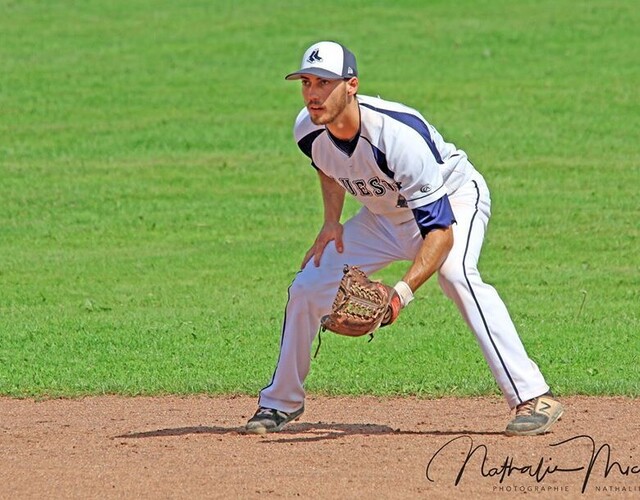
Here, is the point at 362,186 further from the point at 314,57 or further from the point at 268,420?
the point at 268,420

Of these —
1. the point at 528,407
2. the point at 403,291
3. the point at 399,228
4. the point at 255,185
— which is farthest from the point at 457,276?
the point at 255,185

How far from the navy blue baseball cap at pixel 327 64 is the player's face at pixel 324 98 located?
0.11 feet

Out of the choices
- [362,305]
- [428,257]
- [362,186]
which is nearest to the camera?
[362,305]

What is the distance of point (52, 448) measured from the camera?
268 inches

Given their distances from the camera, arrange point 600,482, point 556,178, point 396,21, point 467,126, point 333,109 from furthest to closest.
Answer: point 396,21 → point 467,126 → point 556,178 → point 333,109 → point 600,482

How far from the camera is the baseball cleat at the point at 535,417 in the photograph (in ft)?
21.9

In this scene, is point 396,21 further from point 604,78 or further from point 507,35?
point 604,78

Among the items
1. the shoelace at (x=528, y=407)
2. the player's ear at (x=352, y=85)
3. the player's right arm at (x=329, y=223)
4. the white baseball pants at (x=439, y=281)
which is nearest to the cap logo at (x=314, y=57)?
the player's ear at (x=352, y=85)

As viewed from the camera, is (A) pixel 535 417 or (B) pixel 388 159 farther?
(A) pixel 535 417

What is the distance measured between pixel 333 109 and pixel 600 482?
2.17 m

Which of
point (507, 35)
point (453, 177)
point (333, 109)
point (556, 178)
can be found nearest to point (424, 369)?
point (453, 177)

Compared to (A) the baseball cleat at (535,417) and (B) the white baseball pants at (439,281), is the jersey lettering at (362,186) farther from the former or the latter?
(A) the baseball cleat at (535,417)

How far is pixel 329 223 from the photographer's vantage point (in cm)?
711

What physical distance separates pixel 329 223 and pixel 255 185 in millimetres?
8569
